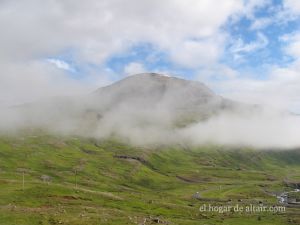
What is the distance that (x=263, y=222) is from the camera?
440ft

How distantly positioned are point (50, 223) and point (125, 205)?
61.5 meters

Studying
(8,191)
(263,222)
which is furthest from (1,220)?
(263,222)

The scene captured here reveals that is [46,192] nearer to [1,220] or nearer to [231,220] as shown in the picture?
[1,220]

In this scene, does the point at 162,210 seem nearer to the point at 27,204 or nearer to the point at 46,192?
the point at 46,192

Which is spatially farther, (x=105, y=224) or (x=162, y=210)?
(x=162, y=210)

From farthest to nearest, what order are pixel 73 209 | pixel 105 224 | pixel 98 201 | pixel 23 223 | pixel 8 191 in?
pixel 98 201 < pixel 8 191 < pixel 73 209 < pixel 105 224 < pixel 23 223

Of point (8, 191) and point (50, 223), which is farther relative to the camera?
point (8, 191)

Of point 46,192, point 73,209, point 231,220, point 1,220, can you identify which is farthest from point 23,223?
point 231,220

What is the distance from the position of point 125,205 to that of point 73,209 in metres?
35.0

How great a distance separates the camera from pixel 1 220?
8188 centimetres

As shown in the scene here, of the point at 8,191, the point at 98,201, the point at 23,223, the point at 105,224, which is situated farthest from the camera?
the point at 98,201

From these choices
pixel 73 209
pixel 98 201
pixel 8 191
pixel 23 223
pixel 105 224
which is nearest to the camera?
pixel 23 223

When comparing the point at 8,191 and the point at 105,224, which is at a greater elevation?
the point at 8,191

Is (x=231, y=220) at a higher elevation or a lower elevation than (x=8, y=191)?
lower
